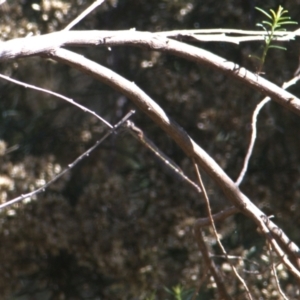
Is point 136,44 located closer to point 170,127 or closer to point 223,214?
point 170,127

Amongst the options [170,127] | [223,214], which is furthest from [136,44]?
[223,214]

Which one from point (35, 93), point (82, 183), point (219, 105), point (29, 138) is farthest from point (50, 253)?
point (219, 105)

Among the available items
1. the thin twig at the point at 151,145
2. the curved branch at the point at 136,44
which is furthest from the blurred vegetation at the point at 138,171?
the curved branch at the point at 136,44

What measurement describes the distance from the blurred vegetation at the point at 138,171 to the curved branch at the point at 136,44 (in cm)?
110

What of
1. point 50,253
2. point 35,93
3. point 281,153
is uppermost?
point 35,93

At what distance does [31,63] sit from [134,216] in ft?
2.53

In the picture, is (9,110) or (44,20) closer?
(44,20)

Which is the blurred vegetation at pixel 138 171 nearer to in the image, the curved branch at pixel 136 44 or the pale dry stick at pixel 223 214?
the pale dry stick at pixel 223 214

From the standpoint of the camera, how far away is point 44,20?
2.40 m

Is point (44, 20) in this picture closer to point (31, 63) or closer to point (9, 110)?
point (31, 63)

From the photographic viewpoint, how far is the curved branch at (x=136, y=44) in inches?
46.8

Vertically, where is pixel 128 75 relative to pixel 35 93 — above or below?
below

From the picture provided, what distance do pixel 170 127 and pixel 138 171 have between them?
1213 mm

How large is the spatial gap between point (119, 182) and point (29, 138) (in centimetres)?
43
